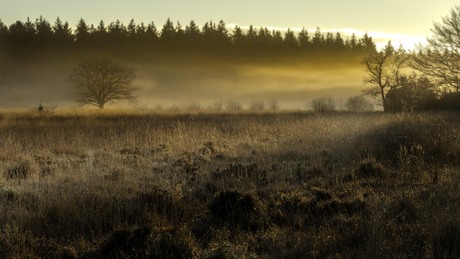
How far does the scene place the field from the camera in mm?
5820

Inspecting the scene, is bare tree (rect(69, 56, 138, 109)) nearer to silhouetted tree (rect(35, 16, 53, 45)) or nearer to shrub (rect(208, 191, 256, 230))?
silhouetted tree (rect(35, 16, 53, 45))

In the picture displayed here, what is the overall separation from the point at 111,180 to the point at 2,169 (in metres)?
3.30

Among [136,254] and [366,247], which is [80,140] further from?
[366,247]

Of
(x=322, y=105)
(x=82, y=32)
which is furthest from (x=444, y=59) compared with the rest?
(x=82, y=32)

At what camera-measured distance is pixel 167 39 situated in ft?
289

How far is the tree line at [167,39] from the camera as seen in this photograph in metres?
78.9

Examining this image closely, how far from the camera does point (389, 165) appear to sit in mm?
10641

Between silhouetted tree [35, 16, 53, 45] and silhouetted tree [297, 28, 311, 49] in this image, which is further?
silhouetted tree [297, 28, 311, 49]

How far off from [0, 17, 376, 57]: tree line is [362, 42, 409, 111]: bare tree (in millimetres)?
42909

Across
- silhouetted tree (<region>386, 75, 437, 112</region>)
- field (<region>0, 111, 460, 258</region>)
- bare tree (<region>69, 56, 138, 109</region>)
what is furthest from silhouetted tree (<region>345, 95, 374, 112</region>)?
field (<region>0, 111, 460, 258</region>)

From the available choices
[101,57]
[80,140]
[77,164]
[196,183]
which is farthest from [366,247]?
[101,57]

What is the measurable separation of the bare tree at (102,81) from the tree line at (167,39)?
2555 centimetres

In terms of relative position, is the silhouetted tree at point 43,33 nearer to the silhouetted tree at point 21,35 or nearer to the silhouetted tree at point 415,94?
the silhouetted tree at point 21,35

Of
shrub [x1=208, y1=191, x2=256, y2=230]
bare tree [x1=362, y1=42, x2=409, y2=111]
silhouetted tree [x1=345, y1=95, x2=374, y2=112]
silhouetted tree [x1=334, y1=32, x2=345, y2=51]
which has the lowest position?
shrub [x1=208, y1=191, x2=256, y2=230]
